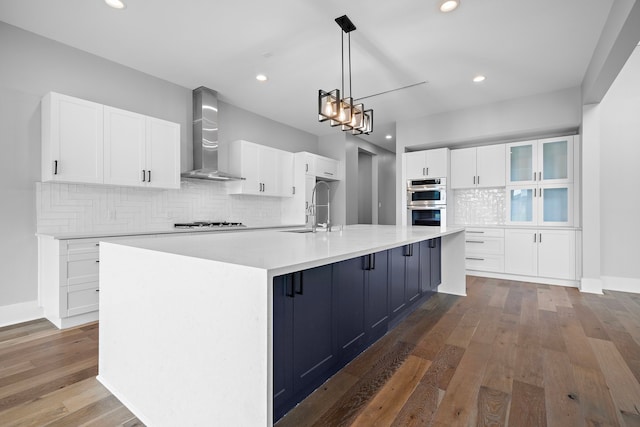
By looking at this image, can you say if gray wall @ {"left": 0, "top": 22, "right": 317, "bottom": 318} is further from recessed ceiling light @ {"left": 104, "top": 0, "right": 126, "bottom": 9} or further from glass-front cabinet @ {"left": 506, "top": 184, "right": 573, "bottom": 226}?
glass-front cabinet @ {"left": 506, "top": 184, "right": 573, "bottom": 226}

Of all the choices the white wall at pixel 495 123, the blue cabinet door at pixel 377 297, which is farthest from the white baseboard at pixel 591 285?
the blue cabinet door at pixel 377 297

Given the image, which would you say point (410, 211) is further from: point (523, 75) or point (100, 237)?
point (100, 237)

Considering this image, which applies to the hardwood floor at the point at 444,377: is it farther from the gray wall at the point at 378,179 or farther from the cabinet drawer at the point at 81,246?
the gray wall at the point at 378,179

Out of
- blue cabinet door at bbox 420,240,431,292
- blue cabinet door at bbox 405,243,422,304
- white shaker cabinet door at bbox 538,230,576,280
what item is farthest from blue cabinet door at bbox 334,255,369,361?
white shaker cabinet door at bbox 538,230,576,280

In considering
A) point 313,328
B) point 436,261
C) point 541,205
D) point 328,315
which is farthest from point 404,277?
point 541,205

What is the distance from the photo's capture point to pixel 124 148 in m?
3.29

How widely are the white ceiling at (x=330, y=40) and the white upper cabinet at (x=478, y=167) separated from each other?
0.91 metres

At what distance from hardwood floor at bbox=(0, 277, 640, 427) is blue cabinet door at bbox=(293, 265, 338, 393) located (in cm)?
18

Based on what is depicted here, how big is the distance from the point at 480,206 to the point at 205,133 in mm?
4634

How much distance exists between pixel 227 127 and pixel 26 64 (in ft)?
7.72

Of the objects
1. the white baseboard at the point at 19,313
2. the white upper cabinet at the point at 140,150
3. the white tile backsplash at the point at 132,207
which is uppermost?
the white upper cabinet at the point at 140,150

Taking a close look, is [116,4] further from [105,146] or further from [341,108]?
[341,108]

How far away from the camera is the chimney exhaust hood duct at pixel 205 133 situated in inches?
164

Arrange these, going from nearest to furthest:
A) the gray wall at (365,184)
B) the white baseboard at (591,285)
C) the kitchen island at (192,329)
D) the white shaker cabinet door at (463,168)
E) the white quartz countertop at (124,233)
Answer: the kitchen island at (192,329), the white quartz countertop at (124,233), the white baseboard at (591,285), the white shaker cabinet door at (463,168), the gray wall at (365,184)
